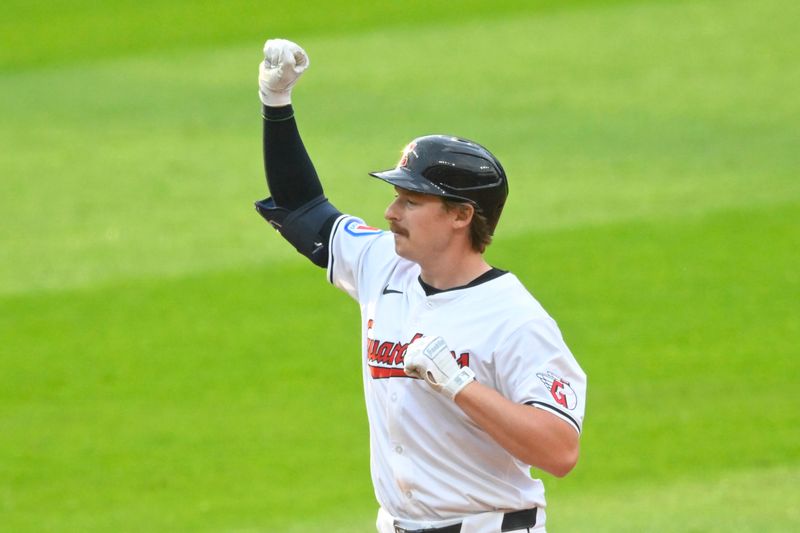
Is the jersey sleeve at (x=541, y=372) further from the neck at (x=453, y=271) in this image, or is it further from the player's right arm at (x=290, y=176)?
the player's right arm at (x=290, y=176)

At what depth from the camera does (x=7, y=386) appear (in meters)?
9.42

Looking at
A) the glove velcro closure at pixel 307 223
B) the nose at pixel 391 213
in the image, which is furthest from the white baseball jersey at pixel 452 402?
the glove velcro closure at pixel 307 223

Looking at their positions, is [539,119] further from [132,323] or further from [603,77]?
[132,323]

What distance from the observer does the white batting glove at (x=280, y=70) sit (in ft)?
15.8

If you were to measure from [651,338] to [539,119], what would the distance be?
15.5 ft

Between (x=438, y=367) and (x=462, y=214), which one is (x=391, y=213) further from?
(x=438, y=367)

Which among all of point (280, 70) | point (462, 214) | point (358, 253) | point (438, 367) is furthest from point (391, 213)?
point (280, 70)

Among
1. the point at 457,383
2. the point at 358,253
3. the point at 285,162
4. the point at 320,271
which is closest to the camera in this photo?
the point at 457,383

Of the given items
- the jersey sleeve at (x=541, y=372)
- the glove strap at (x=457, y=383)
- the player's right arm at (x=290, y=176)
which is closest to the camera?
the glove strap at (x=457, y=383)

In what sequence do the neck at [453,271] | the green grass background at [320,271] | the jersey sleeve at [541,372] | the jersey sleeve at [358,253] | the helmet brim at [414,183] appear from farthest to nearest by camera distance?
the green grass background at [320,271], the jersey sleeve at [358,253], the neck at [453,271], the helmet brim at [414,183], the jersey sleeve at [541,372]

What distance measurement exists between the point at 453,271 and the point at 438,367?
1.78 feet

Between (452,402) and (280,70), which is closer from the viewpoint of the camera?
(452,402)

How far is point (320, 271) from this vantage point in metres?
11.3

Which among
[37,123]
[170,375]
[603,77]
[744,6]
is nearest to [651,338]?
→ [170,375]
